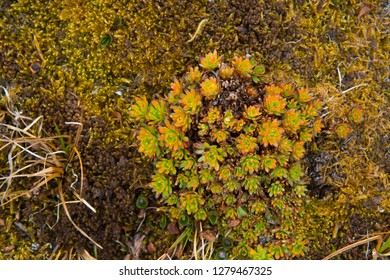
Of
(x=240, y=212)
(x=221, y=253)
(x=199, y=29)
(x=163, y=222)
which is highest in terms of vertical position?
(x=199, y=29)

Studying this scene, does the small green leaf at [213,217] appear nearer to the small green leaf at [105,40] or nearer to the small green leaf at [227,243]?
the small green leaf at [227,243]

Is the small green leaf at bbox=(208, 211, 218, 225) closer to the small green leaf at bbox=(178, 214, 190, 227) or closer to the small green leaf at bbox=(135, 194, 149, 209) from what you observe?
the small green leaf at bbox=(178, 214, 190, 227)

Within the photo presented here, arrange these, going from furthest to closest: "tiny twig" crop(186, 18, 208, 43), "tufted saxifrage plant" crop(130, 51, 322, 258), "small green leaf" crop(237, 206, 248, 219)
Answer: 1. "tiny twig" crop(186, 18, 208, 43)
2. "small green leaf" crop(237, 206, 248, 219)
3. "tufted saxifrage plant" crop(130, 51, 322, 258)

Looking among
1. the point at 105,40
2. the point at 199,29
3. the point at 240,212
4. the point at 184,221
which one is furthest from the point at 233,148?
the point at 105,40

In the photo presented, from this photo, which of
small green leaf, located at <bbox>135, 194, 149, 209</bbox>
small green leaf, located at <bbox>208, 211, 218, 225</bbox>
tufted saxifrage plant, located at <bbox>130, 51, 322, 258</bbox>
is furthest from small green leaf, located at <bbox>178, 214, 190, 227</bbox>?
small green leaf, located at <bbox>135, 194, 149, 209</bbox>

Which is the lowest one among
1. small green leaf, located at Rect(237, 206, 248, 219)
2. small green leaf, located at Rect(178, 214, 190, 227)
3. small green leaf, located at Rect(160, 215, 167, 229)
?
small green leaf, located at Rect(160, 215, 167, 229)

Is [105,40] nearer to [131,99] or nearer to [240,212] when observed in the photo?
[131,99]
